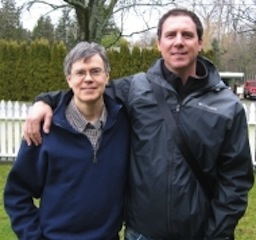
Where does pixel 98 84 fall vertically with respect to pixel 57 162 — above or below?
above

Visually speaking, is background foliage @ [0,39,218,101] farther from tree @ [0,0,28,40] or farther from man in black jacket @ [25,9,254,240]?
man in black jacket @ [25,9,254,240]

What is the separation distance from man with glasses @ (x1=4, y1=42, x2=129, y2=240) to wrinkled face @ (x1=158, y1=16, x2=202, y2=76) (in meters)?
0.30

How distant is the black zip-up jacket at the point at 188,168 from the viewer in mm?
2070

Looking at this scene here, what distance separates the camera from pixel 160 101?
214cm

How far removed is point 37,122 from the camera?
215 centimetres

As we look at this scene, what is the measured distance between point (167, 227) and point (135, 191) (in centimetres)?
22

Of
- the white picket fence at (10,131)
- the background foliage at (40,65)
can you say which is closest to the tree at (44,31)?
the background foliage at (40,65)

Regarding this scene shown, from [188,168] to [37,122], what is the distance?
71 centimetres

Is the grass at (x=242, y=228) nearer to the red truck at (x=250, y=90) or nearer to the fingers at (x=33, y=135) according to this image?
the fingers at (x=33, y=135)

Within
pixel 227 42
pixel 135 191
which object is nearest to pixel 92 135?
pixel 135 191

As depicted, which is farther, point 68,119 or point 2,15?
point 2,15

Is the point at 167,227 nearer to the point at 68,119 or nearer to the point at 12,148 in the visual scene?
the point at 68,119

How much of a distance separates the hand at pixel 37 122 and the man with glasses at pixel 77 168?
0.03 m

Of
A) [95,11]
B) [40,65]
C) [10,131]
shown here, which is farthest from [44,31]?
[10,131]
